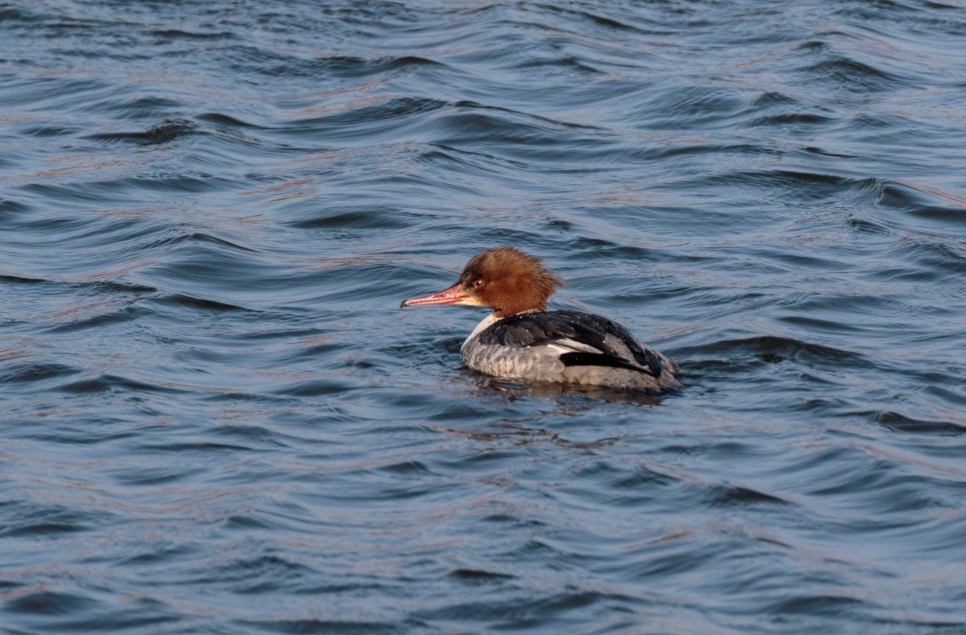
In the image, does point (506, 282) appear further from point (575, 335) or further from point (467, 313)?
point (467, 313)

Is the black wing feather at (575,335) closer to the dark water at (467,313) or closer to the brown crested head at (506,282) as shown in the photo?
the dark water at (467,313)

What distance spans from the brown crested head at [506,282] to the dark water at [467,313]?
43 centimetres

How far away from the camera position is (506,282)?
938 centimetres

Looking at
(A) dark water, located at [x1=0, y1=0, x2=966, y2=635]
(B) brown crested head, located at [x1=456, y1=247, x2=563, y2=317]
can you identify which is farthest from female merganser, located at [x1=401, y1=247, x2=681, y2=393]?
(A) dark water, located at [x1=0, y1=0, x2=966, y2=635]

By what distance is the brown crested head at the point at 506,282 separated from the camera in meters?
9.34

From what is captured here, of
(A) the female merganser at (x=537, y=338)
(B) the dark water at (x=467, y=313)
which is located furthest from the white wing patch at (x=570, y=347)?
(B) the dark water at (x=467, y=313)

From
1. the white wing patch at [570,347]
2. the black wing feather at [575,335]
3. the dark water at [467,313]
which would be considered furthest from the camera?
the white wing patch at [570,347]

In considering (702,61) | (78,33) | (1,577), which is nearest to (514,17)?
(702,61)

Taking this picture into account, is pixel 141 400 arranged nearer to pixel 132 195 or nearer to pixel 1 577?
pixel 1 577

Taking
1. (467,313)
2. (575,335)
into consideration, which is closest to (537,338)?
(575,335)

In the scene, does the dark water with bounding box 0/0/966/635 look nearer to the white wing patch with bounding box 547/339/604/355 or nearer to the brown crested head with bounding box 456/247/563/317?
the white wing patch with bounding box 547/339/604/355

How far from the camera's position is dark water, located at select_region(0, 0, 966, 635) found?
6035 millimetres

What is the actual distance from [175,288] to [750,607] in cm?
536

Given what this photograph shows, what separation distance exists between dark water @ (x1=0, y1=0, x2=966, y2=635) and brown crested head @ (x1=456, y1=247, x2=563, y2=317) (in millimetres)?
433
